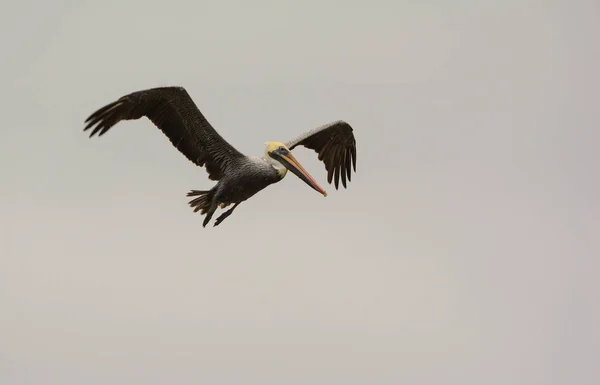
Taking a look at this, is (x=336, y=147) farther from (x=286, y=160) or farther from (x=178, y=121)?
(x=178, y=121)

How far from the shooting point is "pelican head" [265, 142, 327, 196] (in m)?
28.1

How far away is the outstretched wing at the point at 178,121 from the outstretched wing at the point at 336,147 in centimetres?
300

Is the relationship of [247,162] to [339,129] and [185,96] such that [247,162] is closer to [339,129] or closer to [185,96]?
[185,96]

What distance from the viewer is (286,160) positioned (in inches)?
1107

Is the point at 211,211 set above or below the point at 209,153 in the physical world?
below

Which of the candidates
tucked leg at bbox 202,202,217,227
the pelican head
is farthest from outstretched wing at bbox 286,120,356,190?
tucked leg at bbox 202,202,217,227

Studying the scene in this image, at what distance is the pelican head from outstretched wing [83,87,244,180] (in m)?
0.68

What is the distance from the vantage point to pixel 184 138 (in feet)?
91.1

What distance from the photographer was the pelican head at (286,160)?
28109 millimetres

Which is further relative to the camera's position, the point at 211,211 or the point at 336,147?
the point at 336,147

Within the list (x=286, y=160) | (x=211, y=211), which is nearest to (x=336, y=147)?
(x=286, y=160)

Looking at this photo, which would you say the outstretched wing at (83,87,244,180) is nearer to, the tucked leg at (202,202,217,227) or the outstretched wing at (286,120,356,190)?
the tucked leg at (202,202,217,227)

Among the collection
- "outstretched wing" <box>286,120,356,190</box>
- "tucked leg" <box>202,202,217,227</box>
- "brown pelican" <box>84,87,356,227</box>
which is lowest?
"tucked leg" <box>202,202,217,227</box>

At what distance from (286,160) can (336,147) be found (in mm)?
3109
